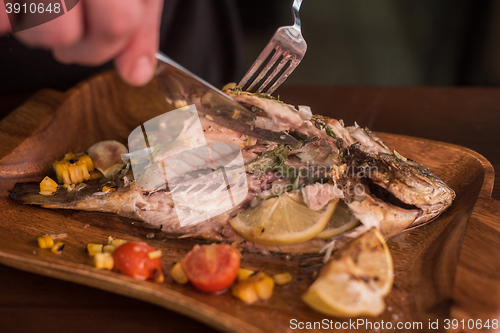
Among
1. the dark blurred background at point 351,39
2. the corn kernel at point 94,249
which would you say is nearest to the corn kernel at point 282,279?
the corn kernel at point 94,249

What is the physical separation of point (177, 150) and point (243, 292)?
1.02 meters

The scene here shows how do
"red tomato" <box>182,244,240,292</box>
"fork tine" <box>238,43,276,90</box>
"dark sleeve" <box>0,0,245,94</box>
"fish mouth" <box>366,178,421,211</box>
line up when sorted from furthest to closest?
"dark sleeve" <box>0,0,245,94</box>
"fork tine" <box>238,43,276,90</box>
"fish mouth" <box>366,178,421,211</box>
"red tomato" <box>182,244,240,292</box>

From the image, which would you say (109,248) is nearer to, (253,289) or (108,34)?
(253,289)

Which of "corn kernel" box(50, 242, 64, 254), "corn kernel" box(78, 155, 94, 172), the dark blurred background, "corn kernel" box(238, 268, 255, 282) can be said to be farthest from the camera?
the dark blurred background

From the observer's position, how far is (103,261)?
69.5 inches

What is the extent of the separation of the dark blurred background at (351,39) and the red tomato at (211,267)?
3.02 meters

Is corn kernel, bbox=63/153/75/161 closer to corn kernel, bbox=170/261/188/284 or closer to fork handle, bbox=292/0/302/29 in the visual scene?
corn kernel, bbox=170/261/188/284

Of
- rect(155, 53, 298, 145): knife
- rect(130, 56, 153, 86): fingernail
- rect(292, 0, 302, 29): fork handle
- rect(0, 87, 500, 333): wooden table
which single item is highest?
rect(292, 0, 302, 29): fork handle

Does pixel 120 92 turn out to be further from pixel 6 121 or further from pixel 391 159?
pixel 391 159

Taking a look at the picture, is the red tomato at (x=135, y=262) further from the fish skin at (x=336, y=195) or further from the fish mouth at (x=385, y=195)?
the fish mouth at (x=385, y=195)

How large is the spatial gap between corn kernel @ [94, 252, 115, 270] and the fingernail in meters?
0.86

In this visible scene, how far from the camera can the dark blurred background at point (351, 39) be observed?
4.43 meters

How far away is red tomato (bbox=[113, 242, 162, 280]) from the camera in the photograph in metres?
1.72

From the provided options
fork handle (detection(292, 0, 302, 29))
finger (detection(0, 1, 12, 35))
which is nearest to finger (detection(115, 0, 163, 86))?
finger (detection(0, 1, 12, 35))
